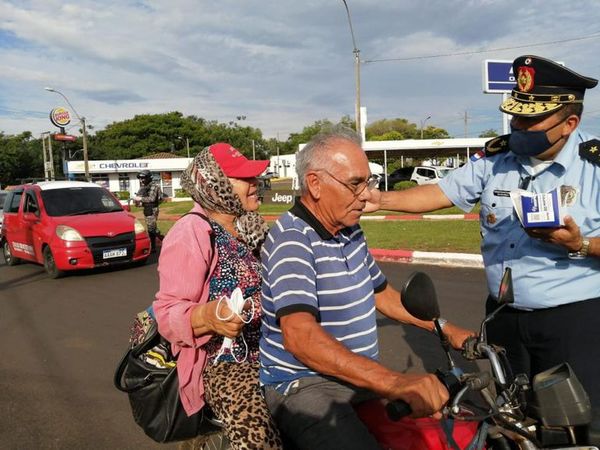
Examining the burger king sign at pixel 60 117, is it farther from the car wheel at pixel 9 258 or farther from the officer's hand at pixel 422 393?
the officer's hand at pixel 422 393

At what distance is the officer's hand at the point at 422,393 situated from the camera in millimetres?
1589

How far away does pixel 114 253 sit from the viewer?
9656mm

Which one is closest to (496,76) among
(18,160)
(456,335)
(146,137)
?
(456,335)

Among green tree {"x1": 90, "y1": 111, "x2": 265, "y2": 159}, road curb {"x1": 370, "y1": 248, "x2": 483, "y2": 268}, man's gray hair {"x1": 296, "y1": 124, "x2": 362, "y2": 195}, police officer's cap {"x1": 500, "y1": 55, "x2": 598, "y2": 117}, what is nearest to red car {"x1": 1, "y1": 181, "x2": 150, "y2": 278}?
road curb {"x1": 370, "y1": 248, "x2": 483, "y2": 268}

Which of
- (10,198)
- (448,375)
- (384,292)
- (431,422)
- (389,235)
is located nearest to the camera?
(448,375)

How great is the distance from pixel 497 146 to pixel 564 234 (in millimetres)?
783

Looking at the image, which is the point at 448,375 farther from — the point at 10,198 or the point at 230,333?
the point at 10,198

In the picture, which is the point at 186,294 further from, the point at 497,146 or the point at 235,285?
the point at 497,146

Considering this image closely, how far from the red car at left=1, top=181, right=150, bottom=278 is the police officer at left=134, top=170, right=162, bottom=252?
889mm

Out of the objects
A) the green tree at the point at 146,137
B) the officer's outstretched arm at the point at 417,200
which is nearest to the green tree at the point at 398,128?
the green tree at the point at 146,137

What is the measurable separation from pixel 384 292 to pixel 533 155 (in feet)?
3.19

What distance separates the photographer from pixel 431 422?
1.91 m

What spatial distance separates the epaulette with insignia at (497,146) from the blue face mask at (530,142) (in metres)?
0.21

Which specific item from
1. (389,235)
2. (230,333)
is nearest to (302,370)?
(230,333)
